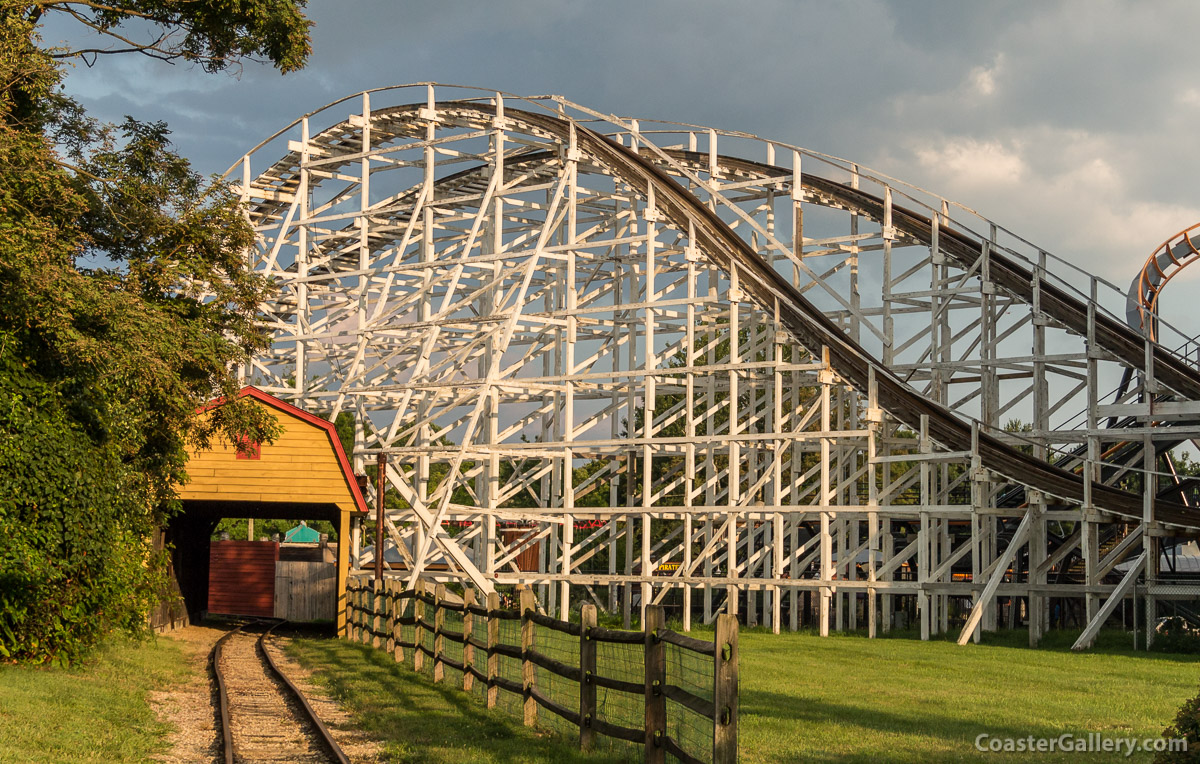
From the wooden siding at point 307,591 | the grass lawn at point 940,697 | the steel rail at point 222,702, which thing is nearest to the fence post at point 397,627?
the steel rail at point 222,702

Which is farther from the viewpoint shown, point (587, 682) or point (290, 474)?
point (290, 474)

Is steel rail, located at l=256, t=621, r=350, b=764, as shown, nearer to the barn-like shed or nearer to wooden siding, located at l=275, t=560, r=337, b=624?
the barn-like shed

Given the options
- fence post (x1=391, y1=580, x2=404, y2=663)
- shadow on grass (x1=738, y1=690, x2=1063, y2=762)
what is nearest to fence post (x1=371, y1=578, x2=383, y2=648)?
fence post (x1=391, y1=580, x2=404, y2=663)

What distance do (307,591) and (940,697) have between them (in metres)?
20.7

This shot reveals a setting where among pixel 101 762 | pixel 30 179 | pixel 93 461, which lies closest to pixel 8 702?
pixel 101 762

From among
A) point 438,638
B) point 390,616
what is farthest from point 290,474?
point 438,638

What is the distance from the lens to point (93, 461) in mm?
14297

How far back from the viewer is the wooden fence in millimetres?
7328

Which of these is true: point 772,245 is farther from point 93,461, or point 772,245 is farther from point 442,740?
point 442,740

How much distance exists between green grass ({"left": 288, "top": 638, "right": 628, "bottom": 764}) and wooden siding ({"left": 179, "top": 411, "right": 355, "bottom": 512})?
6.99 metres

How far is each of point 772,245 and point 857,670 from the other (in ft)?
→ 39.9

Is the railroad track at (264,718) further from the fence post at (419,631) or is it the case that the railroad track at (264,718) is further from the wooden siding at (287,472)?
the wooden siding at (287,472)

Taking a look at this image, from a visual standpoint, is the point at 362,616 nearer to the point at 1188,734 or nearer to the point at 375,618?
the point at 375,618

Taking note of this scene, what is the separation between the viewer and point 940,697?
12930mm
